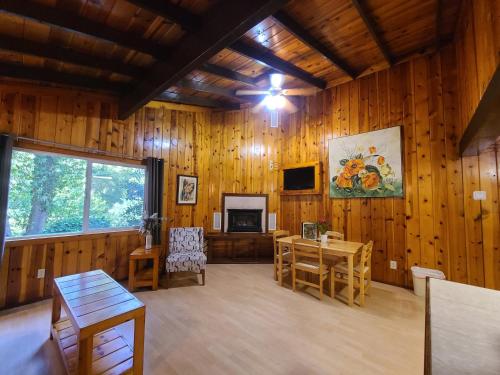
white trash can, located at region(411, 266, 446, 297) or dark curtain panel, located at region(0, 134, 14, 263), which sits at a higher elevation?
dark curtain panel, located at region(0, 134, 14, 263)

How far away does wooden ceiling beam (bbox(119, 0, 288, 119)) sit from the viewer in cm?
168

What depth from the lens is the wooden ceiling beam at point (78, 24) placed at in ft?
6.11

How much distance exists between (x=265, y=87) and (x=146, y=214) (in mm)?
3037

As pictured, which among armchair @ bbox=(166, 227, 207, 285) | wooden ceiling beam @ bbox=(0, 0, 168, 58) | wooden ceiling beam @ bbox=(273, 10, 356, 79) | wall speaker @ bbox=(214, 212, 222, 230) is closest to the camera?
wooden ceiling beam @ bbox=(0, 0, 168, 58)

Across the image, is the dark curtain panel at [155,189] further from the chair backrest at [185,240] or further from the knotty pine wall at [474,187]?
the knotty pine wall at [474,187]

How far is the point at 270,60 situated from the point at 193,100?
192 centimetres

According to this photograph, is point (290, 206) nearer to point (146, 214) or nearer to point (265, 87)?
point (265, 87)

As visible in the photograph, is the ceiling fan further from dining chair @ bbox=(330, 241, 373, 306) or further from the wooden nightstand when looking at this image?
the wooden nightstand

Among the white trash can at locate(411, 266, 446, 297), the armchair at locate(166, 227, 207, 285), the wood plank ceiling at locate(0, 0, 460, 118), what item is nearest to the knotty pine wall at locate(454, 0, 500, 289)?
the white trash can at locate(411, 266, 446, 297)

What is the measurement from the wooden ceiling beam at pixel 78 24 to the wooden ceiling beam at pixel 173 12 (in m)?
0.55

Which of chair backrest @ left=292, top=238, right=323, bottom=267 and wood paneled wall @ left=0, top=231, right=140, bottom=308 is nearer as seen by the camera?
wood paneled wall @ left=0, top=231, right=140, bottom=308

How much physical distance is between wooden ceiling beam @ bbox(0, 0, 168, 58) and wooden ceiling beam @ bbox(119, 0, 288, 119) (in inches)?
9.6

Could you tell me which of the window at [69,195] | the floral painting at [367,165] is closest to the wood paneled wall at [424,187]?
the floral painting at [367,165]

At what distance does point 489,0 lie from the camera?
61.6 inches
